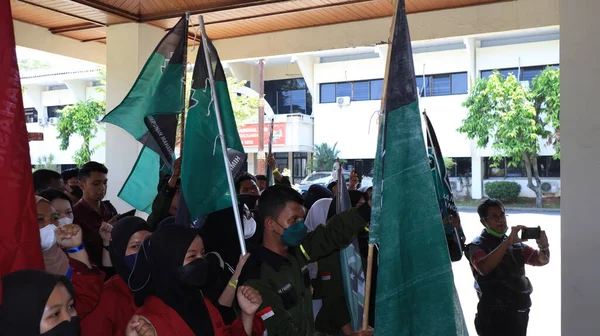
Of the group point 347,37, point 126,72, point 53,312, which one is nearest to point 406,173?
point 53,312

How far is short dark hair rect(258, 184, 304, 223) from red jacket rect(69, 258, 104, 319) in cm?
92

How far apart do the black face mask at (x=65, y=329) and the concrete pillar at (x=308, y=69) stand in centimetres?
2649

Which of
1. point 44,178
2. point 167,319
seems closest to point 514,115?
point 44,178

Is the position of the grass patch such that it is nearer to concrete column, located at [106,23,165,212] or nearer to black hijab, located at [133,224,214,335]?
concrete column, located at [106,23,165,212]

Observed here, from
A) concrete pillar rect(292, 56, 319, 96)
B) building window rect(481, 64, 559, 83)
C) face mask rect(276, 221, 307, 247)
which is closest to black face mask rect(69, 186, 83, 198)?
face mask rect(276, 221, 307, 247)

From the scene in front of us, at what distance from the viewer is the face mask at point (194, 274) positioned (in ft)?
9.04

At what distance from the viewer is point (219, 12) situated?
25.9 feet

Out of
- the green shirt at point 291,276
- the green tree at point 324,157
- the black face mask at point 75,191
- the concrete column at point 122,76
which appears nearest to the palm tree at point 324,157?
the green tree at point 324,157

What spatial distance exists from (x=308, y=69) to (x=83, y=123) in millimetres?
10617

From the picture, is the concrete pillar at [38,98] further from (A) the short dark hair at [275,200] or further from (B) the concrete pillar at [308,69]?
(A) the short dark hair at [275,200]

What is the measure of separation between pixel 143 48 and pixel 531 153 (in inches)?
794

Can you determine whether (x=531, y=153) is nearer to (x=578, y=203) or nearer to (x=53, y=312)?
(x=578, y=203)

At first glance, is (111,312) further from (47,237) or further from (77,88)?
(77,88)

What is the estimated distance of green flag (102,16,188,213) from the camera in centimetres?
438
